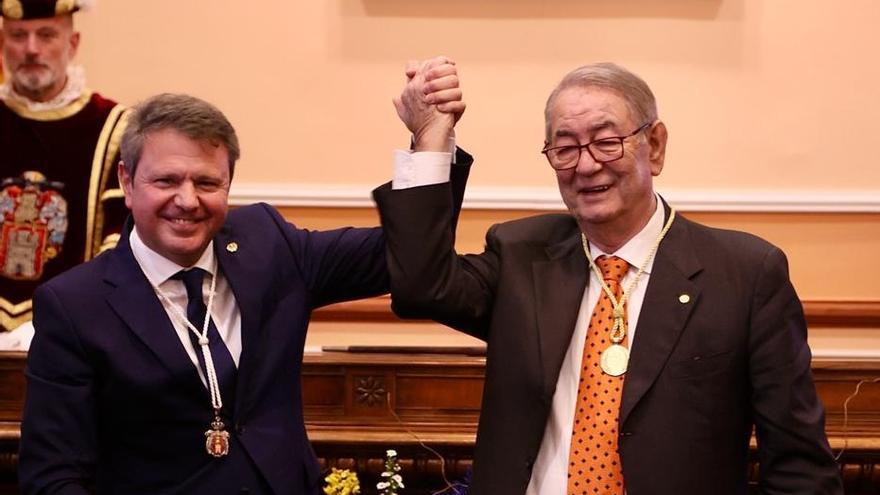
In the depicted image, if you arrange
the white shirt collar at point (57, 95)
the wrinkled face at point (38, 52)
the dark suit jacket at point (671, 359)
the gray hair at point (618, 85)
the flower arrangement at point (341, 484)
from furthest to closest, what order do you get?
the white shirt collar at point (57, 95) → the wrinkled face at point (38, 52) → the flower arrangement at point (341, 484) → the gray hair at point (618, 85) → the dark suit jacket at point (671, 359)

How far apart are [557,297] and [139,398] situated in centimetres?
86

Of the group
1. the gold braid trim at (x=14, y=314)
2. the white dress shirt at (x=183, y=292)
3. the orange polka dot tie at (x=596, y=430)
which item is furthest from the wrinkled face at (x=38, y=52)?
the orange polka dot tie at (x=596, y=430)

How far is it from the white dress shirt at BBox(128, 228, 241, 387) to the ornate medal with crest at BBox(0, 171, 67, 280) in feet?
7.02

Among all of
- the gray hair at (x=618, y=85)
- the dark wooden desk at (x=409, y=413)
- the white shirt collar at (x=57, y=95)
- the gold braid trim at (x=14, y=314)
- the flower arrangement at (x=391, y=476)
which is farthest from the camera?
the white shirt collar at (x=57, y=95)

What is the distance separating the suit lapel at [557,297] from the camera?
2512 mm

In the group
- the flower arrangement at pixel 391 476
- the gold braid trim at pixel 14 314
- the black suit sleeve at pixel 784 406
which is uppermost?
the black suit sleeve at pixel 784 406

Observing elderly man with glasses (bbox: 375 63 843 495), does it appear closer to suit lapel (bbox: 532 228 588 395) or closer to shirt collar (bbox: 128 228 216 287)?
suit lapel (bbox: 532 228 588 395)

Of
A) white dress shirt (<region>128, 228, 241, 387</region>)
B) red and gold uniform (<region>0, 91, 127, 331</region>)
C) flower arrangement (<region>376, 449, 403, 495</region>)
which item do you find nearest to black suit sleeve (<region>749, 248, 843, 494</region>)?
white dress shirt (<region>128, 228, 241, 387</region>)

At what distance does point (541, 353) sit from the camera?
2.52 metres

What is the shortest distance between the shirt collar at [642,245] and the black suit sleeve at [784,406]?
0.24 m

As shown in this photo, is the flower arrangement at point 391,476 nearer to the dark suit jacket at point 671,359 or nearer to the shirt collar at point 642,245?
the dark suit jacket at point 671,359

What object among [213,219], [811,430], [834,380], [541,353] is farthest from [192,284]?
[834,380]

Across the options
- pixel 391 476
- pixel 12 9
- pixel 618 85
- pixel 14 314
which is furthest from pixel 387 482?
pixel 12 9

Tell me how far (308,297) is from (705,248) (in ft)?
2.77
